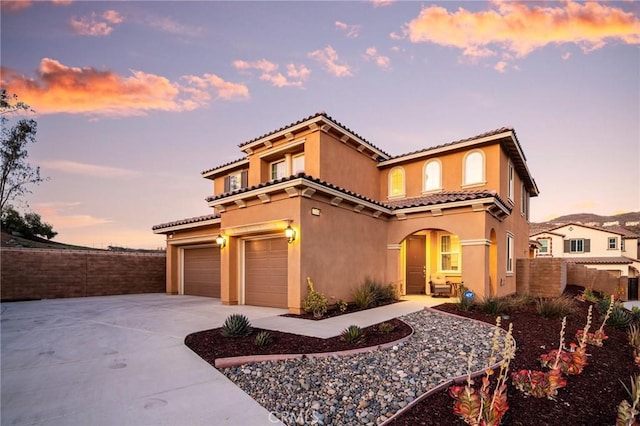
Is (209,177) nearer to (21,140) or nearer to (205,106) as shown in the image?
(205,106)

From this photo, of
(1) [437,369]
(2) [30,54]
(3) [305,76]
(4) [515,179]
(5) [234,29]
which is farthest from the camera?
(4) [515,179]

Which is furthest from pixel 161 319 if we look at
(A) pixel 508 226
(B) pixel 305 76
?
(A) pixel 508 226

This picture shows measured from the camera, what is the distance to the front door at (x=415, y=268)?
14.1m

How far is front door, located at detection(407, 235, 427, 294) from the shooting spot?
14.1m

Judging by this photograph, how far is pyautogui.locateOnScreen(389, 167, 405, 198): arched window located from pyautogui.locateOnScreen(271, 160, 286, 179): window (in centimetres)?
505

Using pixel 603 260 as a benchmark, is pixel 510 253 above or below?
above

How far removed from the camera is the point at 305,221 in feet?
30.6

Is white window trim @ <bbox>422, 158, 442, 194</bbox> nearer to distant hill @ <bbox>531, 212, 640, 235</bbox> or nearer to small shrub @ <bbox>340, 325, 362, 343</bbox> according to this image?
small shrub @ <bbox>340, 325, 362, 343</bbox>

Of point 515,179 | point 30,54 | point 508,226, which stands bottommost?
point 508,226

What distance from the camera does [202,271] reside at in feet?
51.6

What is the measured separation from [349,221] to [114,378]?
25.5 feet

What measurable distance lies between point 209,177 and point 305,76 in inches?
342

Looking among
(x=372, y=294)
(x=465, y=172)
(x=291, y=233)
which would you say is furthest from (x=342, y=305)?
(x=465, y=172)

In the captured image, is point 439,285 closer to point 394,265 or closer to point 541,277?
point 394,265
